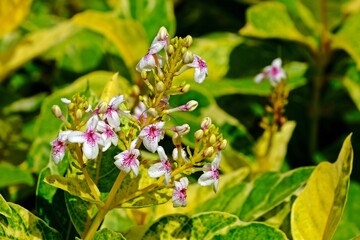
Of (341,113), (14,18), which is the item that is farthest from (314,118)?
(14,18)

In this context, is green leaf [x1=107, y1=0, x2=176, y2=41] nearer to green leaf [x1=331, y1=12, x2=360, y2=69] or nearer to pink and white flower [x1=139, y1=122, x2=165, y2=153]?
green leaf [x1=331, y1=12, x2=360, y2=69]

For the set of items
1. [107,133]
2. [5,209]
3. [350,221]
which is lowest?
[350,221]

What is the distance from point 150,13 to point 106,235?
2.95 ft

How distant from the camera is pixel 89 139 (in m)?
0.90

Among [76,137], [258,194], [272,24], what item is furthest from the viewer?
[272,24]

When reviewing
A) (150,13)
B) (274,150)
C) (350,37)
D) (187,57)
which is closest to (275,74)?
(274,150)

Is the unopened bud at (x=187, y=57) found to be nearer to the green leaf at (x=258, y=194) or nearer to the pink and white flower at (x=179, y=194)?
the pink and white flower at (x=179, y=194)

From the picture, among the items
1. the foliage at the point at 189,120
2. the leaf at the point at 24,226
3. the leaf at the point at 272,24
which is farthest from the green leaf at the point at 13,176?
the leaf at the point at 272,24

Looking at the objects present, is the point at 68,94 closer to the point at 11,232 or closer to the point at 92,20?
the point at 92,20

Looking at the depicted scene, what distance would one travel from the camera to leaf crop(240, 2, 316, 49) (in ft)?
5.62

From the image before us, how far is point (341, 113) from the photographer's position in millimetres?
1960

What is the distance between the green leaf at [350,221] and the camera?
1.52 m

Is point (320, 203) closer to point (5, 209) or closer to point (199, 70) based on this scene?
point (199, 70)

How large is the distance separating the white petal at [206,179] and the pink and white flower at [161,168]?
5cm
